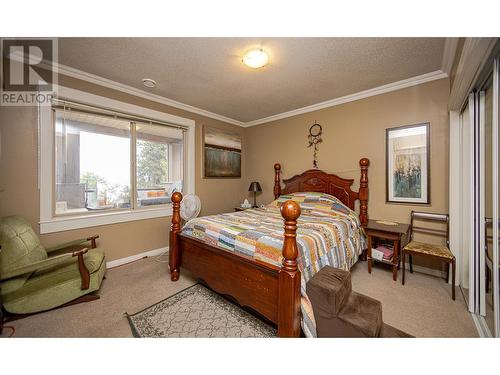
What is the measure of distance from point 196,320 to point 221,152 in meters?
3.18

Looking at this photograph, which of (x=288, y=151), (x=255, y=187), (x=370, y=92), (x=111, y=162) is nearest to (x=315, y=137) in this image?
(x=288, y=151)

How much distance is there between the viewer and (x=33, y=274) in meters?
1.88

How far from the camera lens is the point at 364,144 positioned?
304 cm

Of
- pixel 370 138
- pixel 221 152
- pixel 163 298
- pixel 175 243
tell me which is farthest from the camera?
pixel 221 152

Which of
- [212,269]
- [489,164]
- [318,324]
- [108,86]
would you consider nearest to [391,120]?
[489,164]

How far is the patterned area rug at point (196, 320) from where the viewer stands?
152cm

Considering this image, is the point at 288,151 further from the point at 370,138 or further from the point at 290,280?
the point at 290,280

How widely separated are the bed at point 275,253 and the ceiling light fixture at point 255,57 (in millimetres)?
1533

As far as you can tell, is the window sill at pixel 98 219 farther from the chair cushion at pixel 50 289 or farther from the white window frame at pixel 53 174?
the chair cushion at pixel 50 289

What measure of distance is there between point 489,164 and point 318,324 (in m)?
1.84

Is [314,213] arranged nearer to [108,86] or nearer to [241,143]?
[241,143]

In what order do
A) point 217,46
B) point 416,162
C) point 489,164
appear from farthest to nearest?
point 416,162
point 217,46
point 489,164

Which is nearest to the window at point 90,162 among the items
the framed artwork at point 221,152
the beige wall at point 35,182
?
the beige wall at point 35,182

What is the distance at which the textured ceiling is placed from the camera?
74.2 inches
